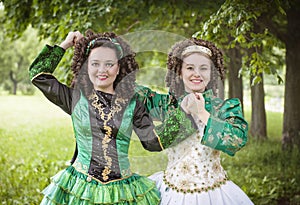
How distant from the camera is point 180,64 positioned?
243 centimetres

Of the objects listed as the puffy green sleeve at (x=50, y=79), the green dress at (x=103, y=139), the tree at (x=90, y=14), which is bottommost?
the green dress at (x=103, y=139)

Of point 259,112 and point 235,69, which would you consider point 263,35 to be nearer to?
point 235,69

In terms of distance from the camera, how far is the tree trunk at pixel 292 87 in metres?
5.83

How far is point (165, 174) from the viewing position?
2506 mm

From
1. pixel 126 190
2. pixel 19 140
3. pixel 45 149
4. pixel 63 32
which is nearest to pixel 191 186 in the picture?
pixel 126 190

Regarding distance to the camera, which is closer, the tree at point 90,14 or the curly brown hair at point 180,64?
the curly brown hair at point 180,64

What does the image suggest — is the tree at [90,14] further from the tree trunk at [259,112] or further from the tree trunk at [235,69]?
the tree trunk at [259,112]

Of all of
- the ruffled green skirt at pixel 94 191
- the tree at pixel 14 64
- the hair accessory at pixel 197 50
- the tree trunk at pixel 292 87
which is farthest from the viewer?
the tree at pixel 14 64

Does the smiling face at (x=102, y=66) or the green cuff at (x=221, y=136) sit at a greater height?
the smiling face at (x=102, y=66)

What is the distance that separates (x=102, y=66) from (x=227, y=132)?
769 mm

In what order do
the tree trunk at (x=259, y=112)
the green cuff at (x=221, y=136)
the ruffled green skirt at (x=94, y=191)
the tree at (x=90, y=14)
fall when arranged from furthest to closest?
1. the tree trunk at (x=259, y=112)
2. the tree at (x=90, y=14)
3. the ruffled green skirt at (x=94, y=191)
4. the green cuff at (x=221, y=136)

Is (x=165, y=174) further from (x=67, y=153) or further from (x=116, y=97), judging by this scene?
(x=67, y=153)

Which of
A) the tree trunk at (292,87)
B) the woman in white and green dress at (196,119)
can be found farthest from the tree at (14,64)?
the woman in white and green dress at (196,119)

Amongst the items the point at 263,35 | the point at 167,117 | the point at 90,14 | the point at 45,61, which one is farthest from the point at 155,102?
the point at 90,14
